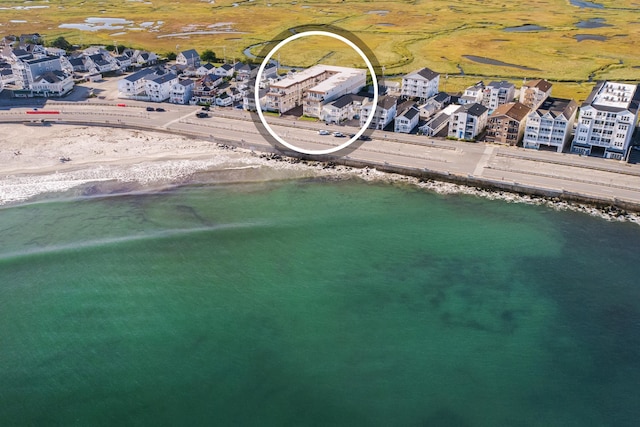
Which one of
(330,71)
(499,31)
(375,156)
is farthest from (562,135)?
(499,31)

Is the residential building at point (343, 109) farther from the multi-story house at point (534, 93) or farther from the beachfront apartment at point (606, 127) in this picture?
the beachfront apartment at point (606, 127)

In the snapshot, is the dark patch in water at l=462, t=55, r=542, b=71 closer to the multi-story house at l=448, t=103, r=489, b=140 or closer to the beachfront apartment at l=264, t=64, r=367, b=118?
the beachfront apartment at l=264, t=64, r=367, b=118

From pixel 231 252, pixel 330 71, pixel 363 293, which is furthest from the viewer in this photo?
pixel 330 71

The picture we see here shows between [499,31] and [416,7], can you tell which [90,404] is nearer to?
[499,31]

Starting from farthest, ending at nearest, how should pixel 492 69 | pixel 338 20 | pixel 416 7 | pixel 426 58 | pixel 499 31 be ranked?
1. pixel 416 7
2. pixel 338 20
3. pixel 499 31
4. pixel 426 58
5. pixel 492 69

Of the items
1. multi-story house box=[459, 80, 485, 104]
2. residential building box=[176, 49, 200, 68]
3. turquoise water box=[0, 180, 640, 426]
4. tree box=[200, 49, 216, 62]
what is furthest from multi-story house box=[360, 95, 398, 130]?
tree box=[200, 49, 216, 62]

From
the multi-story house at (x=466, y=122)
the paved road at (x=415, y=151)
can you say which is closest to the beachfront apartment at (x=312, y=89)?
the paved road at (x=415, y=151)

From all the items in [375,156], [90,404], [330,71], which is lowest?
[90,404]
